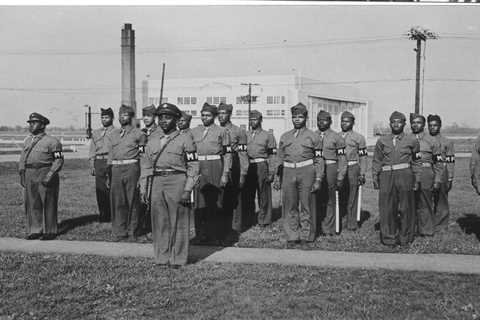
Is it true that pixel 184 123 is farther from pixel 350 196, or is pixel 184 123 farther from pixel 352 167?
pixel 350 196

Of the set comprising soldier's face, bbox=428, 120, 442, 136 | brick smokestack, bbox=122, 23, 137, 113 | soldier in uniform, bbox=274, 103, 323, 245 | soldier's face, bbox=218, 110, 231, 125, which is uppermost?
brick smokestack, bbox=122, 23, 137, 113

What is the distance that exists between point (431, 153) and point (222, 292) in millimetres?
5327

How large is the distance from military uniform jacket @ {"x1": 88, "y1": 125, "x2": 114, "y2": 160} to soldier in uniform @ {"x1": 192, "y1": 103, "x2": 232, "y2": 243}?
226 centimetres

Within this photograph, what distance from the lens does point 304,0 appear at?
8266 mm

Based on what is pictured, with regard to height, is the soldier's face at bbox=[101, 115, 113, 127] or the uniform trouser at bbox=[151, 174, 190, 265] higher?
the soldier's face at bbox=[101, 115, 113, 127]

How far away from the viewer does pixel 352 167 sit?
33.3 feet

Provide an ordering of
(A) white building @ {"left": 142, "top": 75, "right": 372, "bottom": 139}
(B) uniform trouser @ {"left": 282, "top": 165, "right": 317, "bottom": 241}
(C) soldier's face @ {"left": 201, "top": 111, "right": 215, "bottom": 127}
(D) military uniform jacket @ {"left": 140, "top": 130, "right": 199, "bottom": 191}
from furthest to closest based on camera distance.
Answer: (A) white building @ {"left": 142, "top": 75, "right": 372, "bottom": 139} < (C) soldier's face @ {"left": 201, "top": 111, "right": 215, "bottom": 127} < (B) uniform trouser @ {"left": 282, "top": 165, "right": 317, "bottom": 241} < (D) military uniform jacket @ {"left": 140, "top": 130, "right": 199, "bottom": 191}

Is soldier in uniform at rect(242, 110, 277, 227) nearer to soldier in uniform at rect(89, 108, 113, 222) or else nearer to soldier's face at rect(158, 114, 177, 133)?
soldier in uniform at rect(89, 108, 113, 222)

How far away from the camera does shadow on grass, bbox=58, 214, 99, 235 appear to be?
1000cm

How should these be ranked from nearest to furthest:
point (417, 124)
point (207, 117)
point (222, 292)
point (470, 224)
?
point (222, 292) < point (207, 117) < point (417, 124) < point (470, 224)

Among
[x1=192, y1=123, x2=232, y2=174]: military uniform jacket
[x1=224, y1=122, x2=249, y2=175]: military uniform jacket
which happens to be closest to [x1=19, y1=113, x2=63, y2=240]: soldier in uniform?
[x1=192, y1=123, x2=232, y2=174]: military uniform jacket

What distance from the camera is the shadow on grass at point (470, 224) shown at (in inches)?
388

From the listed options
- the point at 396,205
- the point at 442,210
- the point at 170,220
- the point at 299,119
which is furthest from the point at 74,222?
the point at 442,210

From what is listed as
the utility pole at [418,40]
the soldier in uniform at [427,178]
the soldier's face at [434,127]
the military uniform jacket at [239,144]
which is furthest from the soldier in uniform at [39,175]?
the utility pole at [418,40]
